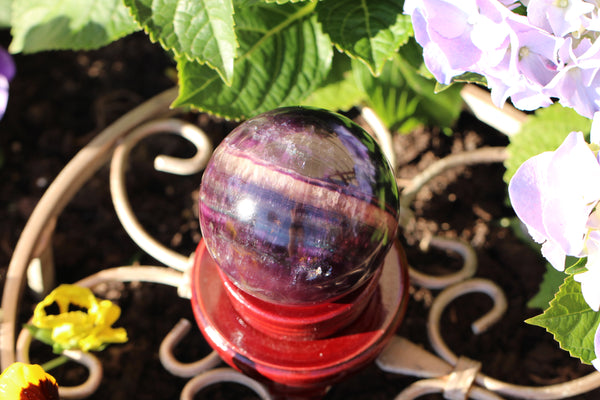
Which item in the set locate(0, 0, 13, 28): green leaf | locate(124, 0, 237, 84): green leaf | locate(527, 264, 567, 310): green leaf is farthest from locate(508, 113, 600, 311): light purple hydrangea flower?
locate(0, 0, 13, 28): green leaf

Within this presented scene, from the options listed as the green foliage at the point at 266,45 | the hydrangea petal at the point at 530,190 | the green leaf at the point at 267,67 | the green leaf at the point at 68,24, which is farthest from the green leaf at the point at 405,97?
the hydrangea petal at the point at 530,190

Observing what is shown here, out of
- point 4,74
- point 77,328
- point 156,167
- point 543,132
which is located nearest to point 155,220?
point 156,167

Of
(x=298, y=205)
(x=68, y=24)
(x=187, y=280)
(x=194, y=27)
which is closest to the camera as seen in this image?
(x=298, y=205)

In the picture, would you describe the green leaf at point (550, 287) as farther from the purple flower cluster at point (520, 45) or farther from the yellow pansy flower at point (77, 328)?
the yellow pansy flower at point (77, 328)

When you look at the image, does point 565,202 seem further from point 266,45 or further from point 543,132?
point 266,45

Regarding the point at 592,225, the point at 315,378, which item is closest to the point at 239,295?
the point at 315,378

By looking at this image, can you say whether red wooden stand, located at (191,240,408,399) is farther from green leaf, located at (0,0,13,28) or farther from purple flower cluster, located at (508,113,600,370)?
green leaf, located at (0,0,13,28)

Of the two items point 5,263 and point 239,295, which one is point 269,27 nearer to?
point 239,295
